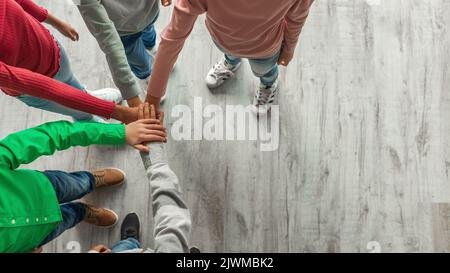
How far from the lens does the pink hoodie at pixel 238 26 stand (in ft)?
2.91

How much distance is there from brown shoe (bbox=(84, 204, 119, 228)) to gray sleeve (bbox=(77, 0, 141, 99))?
51 centimetres

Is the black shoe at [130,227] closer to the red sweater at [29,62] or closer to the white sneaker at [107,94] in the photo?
the white sneaker at [107,94]

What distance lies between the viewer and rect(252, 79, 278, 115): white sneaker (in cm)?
146

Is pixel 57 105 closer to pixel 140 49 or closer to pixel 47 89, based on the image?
pixel 47 89

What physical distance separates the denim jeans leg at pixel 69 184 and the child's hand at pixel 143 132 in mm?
302

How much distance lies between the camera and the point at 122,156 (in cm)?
153

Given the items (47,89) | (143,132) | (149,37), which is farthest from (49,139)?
(149,37)

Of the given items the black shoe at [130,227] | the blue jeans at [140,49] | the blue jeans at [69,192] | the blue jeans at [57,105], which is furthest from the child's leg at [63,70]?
the black shoe at [130,227]

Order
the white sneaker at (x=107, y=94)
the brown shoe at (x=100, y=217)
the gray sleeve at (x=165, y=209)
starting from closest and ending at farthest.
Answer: the gray sleeve at (x=165, y=209), the brown shoe at (x=100, y=217), the white sneaker at (x=107, y=94)

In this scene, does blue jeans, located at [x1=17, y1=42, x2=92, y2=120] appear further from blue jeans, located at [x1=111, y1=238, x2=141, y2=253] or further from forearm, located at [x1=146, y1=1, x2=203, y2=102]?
blue jeans, located at [x1=111, y1=238, x2=141, y2=253]

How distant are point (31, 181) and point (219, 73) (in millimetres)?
769

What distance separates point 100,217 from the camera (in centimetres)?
140

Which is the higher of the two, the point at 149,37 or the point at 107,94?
the point at 149,37

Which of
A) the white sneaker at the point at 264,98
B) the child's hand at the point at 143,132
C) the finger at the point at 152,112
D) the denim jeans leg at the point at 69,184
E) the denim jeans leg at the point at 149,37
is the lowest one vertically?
the denim jeans leg at the point at 69,184
